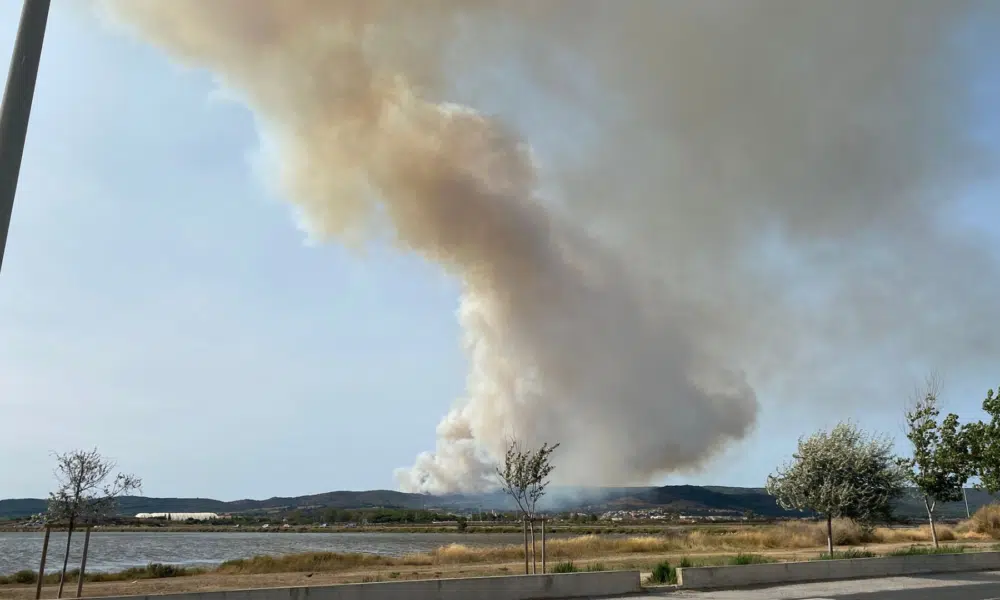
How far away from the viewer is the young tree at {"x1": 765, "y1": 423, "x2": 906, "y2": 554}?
26.2 metres

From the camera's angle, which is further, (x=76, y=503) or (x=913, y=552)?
(x=913, y=552)

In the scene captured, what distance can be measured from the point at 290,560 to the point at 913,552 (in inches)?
1194

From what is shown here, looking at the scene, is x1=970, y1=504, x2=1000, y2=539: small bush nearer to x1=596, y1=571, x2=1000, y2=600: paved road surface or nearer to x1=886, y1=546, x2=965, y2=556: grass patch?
x1=886, y1=546, x2=965, y2=556: grass patch

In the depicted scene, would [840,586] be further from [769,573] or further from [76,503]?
[76,503]

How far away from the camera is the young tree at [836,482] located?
26.2 metres

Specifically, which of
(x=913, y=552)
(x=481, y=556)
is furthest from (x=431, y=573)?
(x=913, y=552)

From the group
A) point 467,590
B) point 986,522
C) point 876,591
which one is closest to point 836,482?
point 876,591

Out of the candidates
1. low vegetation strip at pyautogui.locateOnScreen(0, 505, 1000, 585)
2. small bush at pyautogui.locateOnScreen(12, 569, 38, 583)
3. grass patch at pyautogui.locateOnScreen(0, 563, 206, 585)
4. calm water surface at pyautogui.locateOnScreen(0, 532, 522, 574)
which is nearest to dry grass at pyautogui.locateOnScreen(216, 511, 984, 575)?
low vegetation strip at pyautogui.locateOnScreen(0, 505, 1000, 585)

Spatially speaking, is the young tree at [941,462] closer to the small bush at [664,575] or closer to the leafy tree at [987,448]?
the leafy tree at [987,448]

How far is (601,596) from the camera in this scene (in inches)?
703

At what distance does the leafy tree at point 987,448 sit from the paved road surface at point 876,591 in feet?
38.5

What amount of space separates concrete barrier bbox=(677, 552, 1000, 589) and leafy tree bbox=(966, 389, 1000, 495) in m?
7.64

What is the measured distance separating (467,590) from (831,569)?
12794mm

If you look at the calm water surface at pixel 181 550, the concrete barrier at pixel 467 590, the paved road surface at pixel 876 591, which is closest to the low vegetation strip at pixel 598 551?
the calm water surface at pixel 181 550
